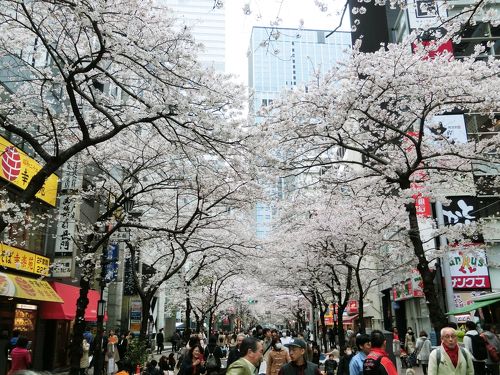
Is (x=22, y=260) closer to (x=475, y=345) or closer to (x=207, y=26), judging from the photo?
(x=207, y=26)

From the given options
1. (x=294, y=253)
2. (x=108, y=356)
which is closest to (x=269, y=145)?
(x=108, y=356)

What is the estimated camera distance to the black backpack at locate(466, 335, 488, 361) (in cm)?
997

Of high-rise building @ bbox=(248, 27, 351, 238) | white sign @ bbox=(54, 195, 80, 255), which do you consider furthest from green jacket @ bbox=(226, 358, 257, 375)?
white sign @ bbox=(54, 195, 80, 255)

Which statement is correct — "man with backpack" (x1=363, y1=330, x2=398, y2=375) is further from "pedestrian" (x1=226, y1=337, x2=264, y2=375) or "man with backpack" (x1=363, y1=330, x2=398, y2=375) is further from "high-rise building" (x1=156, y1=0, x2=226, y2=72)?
"high-rise building" (x1=156, y1=0, x2=226, y2=72)

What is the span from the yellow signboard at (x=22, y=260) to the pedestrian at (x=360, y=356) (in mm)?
11839

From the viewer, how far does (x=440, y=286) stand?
80.8 ft

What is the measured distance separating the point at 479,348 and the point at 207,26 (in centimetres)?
1647

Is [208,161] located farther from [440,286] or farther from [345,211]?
[440,286]

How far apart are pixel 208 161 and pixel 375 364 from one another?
8583 mm

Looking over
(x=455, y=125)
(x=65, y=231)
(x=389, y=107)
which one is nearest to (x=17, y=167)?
(x=65, y=231)

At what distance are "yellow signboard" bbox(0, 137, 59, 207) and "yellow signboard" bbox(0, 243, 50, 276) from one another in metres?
2.37

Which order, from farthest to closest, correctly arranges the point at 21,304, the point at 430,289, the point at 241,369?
the point at 21,304 → the point at 430,289 → the point at 241,369

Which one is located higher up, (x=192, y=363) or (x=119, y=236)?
(x=119, y=236)

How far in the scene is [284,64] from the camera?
1652 centimetres
